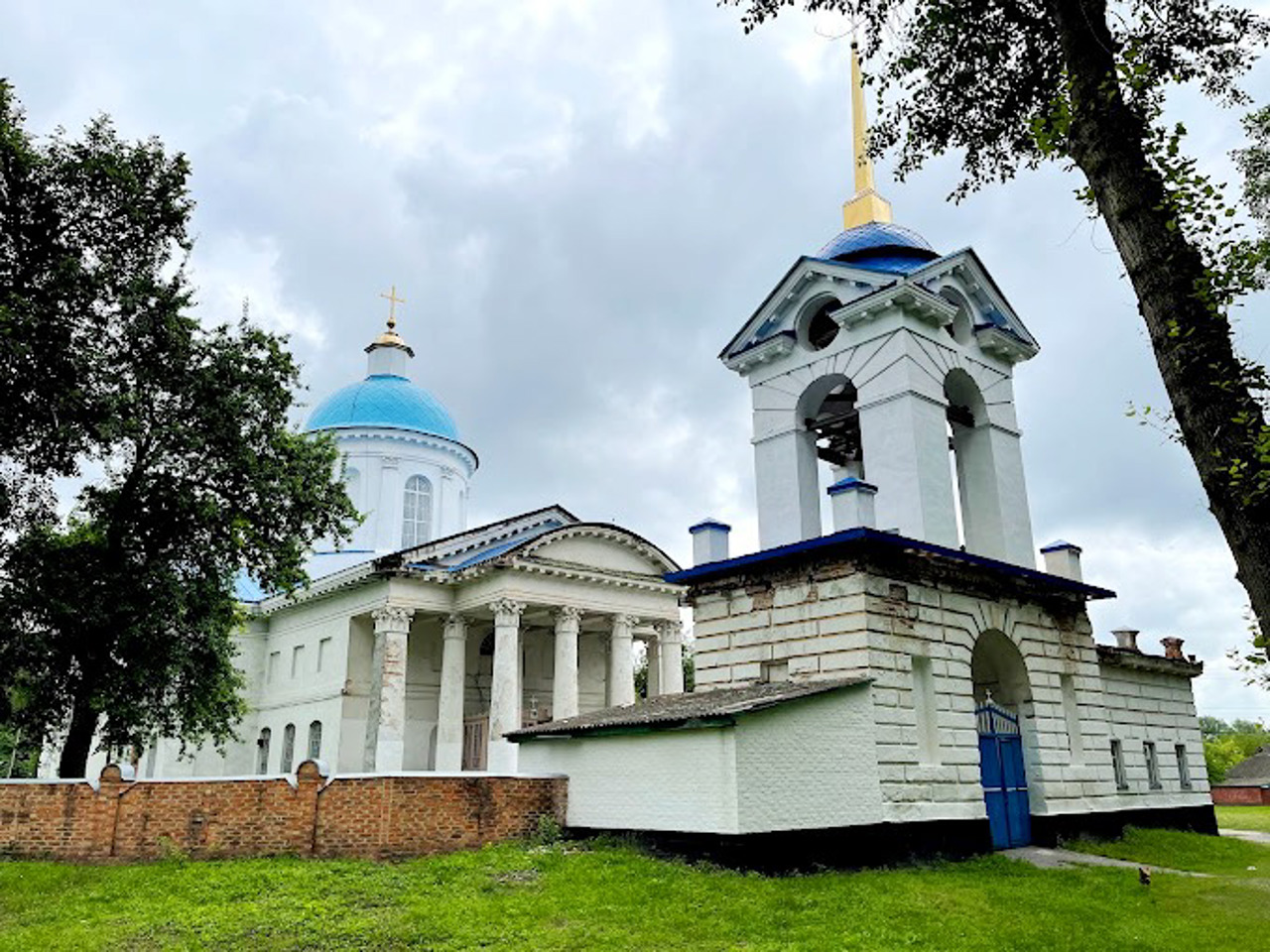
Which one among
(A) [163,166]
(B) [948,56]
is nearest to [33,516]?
(A) [163,166]

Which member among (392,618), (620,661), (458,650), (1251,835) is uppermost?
(392,618)

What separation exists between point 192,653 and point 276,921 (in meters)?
10.9

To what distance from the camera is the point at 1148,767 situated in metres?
21.7

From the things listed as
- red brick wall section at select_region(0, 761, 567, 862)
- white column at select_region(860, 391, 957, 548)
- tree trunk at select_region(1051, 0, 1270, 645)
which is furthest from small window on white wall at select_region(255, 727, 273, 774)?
tree trunk at select_region(1051, 0, 1270, 645)

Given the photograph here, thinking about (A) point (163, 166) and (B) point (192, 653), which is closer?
(A) point (163, 166)

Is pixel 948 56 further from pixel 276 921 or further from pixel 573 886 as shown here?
pixel 276 921

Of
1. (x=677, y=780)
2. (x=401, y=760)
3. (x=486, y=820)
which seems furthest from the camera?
(x=401, y=760)

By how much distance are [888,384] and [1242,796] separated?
49442 millimetres

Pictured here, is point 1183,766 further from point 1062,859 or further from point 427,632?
point 427,632

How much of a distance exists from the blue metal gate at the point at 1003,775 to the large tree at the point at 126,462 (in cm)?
1327

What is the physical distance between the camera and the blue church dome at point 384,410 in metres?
36.8

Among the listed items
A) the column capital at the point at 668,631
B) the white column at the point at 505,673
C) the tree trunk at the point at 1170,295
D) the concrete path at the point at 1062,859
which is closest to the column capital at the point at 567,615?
the white column at the point at 505,673

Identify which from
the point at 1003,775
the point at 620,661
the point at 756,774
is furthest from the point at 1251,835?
the point at 756,774

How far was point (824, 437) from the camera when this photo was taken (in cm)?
1891
